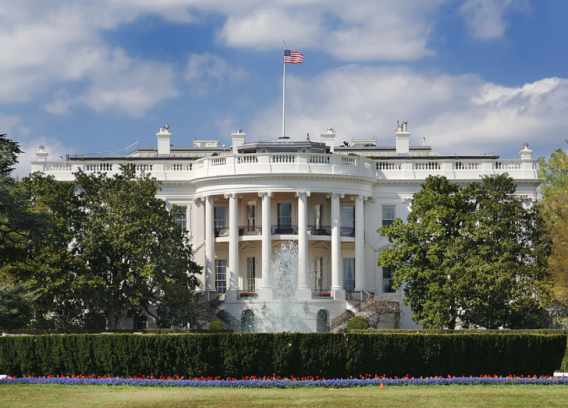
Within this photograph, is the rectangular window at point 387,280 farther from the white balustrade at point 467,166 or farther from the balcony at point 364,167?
the white balustrade at point 467,166

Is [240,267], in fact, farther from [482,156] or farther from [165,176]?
[482,156]

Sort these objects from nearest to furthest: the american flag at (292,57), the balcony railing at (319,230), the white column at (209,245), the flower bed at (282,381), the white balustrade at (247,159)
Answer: the flower bed at (282,381) < the white balustrade at (247,159) < the white column at (209,245) < the balcony railing at (319,230) < the american flag at (292,57)

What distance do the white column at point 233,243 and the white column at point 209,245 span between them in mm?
1205

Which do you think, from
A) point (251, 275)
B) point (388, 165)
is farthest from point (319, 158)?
point (251, 275)

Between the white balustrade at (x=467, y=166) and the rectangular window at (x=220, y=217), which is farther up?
the white balustrade at (x=467, y=166)

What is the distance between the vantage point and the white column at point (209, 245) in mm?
49594

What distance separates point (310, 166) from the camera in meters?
49.1

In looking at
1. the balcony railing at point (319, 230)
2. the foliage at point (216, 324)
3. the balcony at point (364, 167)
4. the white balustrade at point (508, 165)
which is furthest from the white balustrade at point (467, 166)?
the foliage at point (216, 324)

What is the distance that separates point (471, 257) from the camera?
41.6 metres

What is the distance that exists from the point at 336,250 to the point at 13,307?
24325mm

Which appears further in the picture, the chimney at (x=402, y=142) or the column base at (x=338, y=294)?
the chimney at (x=402, y=142)

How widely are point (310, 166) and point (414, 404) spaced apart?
30.6 meters

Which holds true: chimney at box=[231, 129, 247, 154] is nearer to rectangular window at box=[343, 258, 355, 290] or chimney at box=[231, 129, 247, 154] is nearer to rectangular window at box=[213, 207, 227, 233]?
rectangular window at box=[213, 207, 227, 233]

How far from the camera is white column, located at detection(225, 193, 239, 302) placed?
4834 cm
